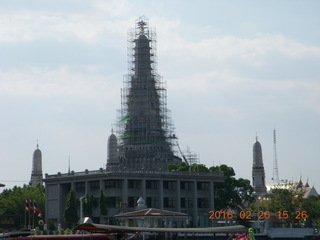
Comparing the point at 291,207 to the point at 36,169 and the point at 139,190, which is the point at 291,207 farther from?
the point at 36,169

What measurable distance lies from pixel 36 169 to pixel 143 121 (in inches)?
1352

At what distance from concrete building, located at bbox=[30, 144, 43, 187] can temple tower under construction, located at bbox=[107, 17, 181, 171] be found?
1009 inches

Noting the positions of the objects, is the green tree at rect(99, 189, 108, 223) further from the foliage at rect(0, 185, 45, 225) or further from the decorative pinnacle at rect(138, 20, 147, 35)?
the decorative pinnacle at rect(138, 20, 147, 35)

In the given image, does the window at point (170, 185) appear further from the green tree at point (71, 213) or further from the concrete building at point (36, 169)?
the concrete building at point (36, 169)

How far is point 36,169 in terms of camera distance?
184750 mm

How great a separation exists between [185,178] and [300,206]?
23929mm

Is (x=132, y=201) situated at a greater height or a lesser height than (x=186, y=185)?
lesser

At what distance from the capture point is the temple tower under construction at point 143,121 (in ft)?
541

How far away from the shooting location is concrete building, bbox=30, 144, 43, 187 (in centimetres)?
18362

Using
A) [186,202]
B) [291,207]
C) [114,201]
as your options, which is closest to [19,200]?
[114,201]

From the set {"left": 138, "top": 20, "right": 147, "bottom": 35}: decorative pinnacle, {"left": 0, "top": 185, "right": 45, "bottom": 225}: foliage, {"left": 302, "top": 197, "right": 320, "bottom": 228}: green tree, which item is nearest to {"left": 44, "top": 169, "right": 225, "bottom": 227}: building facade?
{"left": 0, "top": 185, "right": 45, "bottom": 225}: foliage

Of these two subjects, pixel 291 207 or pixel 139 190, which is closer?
pixel 291 207

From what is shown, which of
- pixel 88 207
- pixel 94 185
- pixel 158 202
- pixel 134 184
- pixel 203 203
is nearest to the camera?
pixel 88 207

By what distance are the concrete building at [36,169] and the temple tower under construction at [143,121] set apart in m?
25.6
